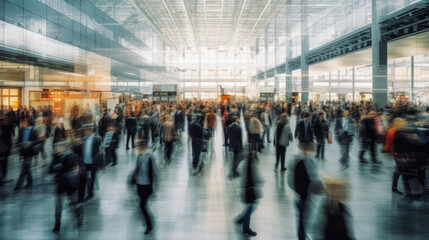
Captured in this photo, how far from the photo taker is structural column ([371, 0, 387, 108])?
59.2 ft

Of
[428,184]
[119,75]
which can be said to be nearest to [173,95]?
[119,75]

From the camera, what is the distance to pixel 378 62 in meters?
19.0

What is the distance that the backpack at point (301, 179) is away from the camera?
418 centimetres

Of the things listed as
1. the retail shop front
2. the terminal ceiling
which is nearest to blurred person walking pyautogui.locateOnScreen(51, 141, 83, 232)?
the terminal ceiling

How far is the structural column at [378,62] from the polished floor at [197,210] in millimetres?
10960

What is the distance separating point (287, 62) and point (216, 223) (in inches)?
1421

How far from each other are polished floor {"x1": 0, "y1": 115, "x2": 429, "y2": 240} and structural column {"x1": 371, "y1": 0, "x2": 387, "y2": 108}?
36.0 ft

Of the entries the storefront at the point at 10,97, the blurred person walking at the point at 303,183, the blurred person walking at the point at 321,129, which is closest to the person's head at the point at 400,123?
the blurred person walking at the point at 321,129

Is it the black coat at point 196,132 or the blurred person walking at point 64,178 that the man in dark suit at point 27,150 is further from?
the black coat at point 196,132

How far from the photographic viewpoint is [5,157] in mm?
7656

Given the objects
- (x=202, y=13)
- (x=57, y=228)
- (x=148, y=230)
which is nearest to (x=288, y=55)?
(x=202, y=13)

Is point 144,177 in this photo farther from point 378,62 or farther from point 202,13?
point 202,13

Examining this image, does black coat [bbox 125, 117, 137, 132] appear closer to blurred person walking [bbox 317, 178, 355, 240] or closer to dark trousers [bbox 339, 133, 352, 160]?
dark trousers [bbox 339, 133, 352, 160]

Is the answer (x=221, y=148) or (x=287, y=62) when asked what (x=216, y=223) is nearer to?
(x=221, y=148)
